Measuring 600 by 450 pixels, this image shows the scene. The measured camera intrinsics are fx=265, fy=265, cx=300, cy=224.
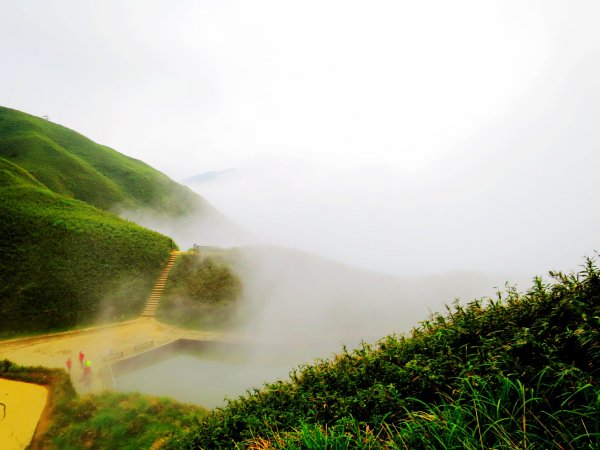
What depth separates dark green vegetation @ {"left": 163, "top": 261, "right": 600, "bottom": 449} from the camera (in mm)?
2529

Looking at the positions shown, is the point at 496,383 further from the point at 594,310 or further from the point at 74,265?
the point at 74,265

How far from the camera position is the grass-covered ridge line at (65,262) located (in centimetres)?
2283

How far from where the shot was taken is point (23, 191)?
3180cm

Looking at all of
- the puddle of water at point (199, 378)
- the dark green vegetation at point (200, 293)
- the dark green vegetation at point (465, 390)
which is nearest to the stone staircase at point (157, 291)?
the dark green vegetation at point (200, 293)

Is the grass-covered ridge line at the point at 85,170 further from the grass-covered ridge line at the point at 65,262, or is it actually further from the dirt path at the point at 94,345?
the dirt path at the point at 94,345

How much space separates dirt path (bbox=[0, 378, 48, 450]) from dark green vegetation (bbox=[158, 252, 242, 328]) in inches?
422

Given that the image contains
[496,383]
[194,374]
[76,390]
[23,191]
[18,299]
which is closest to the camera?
[496,383]

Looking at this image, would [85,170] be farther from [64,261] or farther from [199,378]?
[199,378]

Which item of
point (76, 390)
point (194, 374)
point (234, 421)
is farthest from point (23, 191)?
point (234, 421)

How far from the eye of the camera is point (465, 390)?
10.2 ft

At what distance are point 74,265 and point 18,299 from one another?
15.5ft

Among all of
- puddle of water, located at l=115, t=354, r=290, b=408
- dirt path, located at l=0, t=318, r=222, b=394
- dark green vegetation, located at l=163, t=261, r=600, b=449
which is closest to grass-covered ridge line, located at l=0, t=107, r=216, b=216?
dirt path, located at l=0, t=318, r=222, b=394

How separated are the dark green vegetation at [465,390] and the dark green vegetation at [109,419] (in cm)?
670

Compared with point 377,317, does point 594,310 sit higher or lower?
higher
